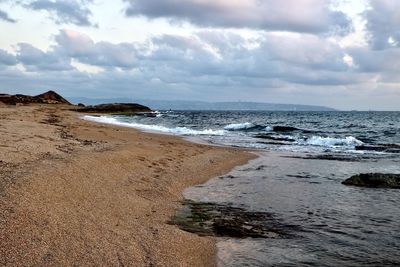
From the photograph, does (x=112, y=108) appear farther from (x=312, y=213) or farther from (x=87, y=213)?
(x=87, y=213)

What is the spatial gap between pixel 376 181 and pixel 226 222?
7.67 m


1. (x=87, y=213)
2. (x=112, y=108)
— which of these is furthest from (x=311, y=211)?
(x=112, y=108)

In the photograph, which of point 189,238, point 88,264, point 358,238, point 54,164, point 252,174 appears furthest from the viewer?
point 252,174

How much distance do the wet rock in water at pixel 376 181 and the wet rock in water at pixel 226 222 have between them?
593 cm

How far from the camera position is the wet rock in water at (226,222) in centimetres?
879

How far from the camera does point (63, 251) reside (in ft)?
20.3

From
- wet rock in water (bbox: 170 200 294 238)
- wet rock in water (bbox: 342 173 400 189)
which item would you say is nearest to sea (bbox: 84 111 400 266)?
wet rock in water (bbox: 170 200 294 238)

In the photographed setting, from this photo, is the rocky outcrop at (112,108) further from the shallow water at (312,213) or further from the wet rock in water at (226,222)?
the wet rock in water at (226,222)

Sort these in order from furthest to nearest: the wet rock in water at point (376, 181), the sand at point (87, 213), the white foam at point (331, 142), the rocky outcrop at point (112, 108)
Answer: the rocky outcrop at point (112, 108) < the white foam at point (331, 142) < the wet rock in water at point (376, 181) < the sand at point (87, 213)

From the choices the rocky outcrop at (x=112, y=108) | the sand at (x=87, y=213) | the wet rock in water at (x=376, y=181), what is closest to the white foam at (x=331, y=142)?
the wet rock in water at (x=376, y=181)

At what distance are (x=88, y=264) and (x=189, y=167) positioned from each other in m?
11.0

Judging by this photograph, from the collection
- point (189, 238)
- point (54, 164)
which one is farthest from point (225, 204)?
point (54, 164)

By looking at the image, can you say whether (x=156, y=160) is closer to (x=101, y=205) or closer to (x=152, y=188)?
(x=152, y=188)

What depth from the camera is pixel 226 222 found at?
9.45 metres
